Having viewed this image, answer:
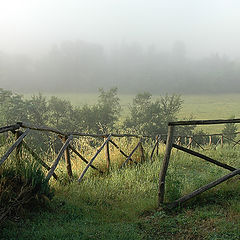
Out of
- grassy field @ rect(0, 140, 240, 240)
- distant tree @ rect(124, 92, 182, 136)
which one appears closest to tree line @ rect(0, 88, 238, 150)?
distant tree @ rect(124, 92, 182, 136)

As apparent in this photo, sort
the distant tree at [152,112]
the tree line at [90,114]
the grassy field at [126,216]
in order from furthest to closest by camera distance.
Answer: the distant tree at [152,112] < the tree line at [90,114] < the grassy field at [126,216]

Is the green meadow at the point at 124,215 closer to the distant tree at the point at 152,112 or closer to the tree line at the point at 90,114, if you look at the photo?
the tree line at the point at 90,114

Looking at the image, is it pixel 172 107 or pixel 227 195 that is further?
pixel 172 107

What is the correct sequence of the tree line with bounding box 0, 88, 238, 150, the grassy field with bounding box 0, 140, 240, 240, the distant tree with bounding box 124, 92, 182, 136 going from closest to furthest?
the grassy field with bounding box 0, 140, 240, 240
the tree line with bounding box 0, 88, 238, 150
the distant tree with bounding box 124, 92, 182, 136

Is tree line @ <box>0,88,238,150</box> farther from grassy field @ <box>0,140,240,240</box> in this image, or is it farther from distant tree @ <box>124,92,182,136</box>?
grassy field @ <box>0,140,240,240</box>

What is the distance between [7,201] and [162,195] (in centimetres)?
243

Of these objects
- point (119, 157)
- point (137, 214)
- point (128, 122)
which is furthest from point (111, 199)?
point (128, 122)

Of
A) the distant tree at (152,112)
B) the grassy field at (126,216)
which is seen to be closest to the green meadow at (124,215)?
the grassy field at (126,216)

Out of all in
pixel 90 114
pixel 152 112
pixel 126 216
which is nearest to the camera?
pixel 126 216

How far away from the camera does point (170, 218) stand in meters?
3.82

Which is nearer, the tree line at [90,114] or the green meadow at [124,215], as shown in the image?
the green meadow at [124,215]

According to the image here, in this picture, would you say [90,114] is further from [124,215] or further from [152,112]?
[124,215]

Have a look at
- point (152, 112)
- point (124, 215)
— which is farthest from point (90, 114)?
point (124, 215)

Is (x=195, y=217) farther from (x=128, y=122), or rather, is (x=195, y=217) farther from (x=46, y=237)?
(x=128, y=122)
